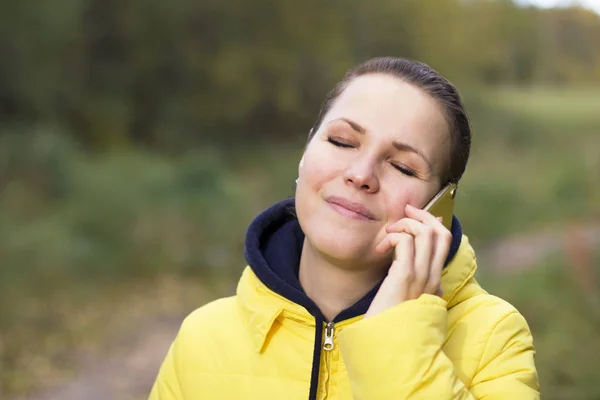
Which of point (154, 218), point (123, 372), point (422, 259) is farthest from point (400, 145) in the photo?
point (154, 218)

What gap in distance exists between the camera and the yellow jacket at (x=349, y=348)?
151cm

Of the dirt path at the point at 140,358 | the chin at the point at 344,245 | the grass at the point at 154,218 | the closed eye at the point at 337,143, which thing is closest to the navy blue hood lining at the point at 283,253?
the chin at the point at 344,245

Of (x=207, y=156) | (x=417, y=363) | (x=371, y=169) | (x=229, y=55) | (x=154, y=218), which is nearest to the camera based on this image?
(x=417, y=363)

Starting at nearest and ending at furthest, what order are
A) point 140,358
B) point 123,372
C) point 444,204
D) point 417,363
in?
point 417,363, point 444,204, point 123,372, point 140,358

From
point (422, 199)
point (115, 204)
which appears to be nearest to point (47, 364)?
point (115, 204)

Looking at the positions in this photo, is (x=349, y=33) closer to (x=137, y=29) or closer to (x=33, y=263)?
(x=137, y=29)

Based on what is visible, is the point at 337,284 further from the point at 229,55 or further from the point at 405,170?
the point at 229,55

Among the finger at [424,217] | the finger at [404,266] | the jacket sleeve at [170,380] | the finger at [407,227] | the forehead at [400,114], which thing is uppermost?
the forehead at [400,114]

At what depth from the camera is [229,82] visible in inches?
506

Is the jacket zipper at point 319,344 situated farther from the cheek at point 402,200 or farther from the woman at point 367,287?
the cheek at point 402,200

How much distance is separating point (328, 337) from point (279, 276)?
235 millimetres

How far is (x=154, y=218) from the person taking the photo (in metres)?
8.66

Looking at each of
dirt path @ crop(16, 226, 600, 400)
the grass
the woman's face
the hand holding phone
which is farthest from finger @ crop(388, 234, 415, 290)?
dirt path @ crop(16, 226, 600, 400)

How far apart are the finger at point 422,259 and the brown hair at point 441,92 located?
0.25 metres
